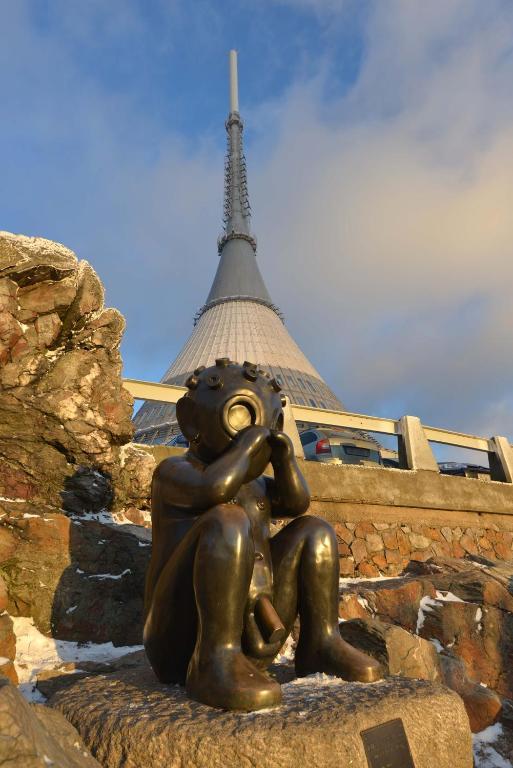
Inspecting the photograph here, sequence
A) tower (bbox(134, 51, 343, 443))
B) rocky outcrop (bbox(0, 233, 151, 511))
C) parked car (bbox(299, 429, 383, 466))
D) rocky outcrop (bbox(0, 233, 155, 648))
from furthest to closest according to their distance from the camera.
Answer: tower (bbox(134, 51, 343, 443)) < parked car (bbox(299, 429, 383, 466)) < rocky outcrop (bbox(0, 233, 151, 511)) < rocky outcrop (bbox(0, 233, 155, 648))

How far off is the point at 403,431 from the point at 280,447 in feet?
15.8

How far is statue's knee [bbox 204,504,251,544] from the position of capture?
79.8 inches

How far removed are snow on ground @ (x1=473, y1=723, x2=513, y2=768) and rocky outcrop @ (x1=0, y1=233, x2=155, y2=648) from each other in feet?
6.63

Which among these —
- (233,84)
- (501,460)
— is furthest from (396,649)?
(233,84)

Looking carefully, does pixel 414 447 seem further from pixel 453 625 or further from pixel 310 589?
pixel 310 589

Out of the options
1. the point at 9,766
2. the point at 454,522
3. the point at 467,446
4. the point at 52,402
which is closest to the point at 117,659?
the point at 52,402

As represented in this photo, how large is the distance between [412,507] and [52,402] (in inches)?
166

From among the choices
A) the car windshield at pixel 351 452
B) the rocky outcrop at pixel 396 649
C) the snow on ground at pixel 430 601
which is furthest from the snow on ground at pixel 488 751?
the car windshield at pixel 351 452

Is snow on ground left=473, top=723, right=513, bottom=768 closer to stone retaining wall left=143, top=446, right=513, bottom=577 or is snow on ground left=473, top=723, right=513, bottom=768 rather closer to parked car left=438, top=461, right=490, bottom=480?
stone retaining wall left=143, top=446, right=513, bottom=577

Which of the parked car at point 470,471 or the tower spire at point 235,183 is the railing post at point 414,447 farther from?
the tower spire at point 235,183

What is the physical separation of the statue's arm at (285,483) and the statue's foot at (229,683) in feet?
2.37

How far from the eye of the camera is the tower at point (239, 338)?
28.9m

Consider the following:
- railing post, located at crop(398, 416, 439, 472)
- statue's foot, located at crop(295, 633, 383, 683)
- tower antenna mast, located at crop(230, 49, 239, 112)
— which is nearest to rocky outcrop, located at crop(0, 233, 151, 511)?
statue's foot, located at crop(295, 633, 383, 683)

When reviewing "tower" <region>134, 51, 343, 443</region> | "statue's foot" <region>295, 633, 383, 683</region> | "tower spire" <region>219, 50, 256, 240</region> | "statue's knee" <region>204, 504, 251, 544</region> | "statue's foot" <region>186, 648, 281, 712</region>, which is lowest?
"statue's foot" <region>186, 648, 281, 712</region>
